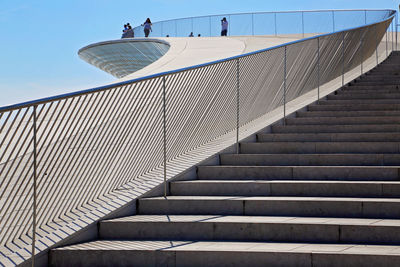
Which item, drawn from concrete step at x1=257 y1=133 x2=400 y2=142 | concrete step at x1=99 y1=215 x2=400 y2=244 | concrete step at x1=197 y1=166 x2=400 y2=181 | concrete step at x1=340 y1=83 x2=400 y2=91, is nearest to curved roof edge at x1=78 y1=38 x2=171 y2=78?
concrete step at x1=340 y1=83 x2=400 y2=91

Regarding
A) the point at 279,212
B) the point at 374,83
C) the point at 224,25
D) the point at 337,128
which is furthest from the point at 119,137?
the point at 224,25

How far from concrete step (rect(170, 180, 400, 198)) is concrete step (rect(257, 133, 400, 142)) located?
1602 millimetres

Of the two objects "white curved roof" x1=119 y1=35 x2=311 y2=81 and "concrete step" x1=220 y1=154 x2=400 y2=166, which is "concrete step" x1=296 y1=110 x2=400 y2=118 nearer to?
"concrete step" x1=220 y1=154 x2=400 y2=166

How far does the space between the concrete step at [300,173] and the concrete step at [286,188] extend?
0.88ft

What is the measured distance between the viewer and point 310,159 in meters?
6.32

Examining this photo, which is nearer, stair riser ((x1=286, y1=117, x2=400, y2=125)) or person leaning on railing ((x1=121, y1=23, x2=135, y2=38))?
stair riser ((x1=286, y1=117, x2=400, y2=125))

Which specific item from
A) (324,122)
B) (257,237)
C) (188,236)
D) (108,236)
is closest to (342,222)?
(257,237)

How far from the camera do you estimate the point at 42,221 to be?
470cm

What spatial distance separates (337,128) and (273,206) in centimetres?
277

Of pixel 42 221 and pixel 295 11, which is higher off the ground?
pixel 295 11

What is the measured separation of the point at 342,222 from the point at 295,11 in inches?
1059

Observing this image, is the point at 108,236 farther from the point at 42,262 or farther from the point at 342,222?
the point at 342,222

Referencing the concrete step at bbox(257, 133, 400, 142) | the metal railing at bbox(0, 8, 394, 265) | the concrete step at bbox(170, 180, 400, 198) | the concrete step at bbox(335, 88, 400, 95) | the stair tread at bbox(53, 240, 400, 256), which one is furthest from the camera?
the concrete step at bbox(335, 88, 400, 95)

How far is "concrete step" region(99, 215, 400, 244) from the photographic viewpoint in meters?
4.51
